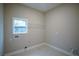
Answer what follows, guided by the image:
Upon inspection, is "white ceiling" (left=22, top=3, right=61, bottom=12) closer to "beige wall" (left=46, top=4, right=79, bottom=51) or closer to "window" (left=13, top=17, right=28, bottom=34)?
"beige wall" (left=46, top=4, right=79, bottom=51)

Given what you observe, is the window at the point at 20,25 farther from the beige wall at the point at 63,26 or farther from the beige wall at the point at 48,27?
the beige wall at the point at 63,26

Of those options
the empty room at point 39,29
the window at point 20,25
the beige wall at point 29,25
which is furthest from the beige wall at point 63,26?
the window at point 20,25

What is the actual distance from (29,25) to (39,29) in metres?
0.24

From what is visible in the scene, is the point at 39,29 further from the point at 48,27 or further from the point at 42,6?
the point at 42,6

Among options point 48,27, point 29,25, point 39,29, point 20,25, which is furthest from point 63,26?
point 20,25

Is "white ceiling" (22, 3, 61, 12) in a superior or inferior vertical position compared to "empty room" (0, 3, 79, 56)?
superior

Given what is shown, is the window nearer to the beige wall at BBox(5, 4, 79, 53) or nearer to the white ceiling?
the beige wall at BBox(5, 4, 79, 53)

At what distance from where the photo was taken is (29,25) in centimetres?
220

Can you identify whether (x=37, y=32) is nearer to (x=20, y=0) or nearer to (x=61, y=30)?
(x=61, y=30)

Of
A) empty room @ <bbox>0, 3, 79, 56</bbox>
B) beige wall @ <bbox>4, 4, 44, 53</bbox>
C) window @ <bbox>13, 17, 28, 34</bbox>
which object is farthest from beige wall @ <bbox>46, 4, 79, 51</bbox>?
window @ <bbox>13, 17, 28, 34</bbox>

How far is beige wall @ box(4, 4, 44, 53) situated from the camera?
2129 millimetres

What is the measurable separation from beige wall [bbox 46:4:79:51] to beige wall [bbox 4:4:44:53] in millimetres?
186

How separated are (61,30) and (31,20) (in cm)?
72

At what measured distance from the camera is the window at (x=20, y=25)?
84.8 inches
